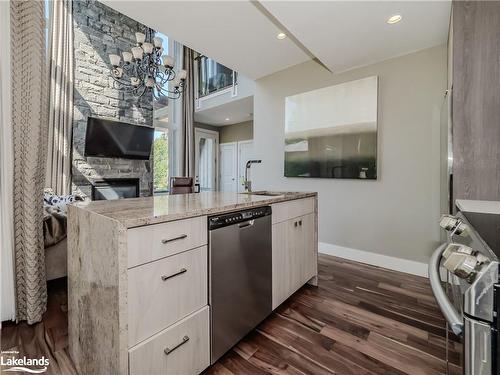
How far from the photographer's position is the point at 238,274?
151 centimetres

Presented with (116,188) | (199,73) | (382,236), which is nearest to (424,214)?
(382,236)

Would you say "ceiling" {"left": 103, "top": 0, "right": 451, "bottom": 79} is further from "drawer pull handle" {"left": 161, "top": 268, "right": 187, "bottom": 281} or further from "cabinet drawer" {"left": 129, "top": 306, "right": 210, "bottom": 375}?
"cabinet drawer" {"left": 129, "top": 306, "right": 210, "bottom": 375}

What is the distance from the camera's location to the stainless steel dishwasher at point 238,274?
54.2 inches

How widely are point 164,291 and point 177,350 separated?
32 centimetres

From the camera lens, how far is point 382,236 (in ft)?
9.91

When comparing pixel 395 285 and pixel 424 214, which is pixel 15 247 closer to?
pixel 395 285

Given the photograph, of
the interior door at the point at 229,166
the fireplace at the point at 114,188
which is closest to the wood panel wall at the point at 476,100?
the fireplace at the point at 114,188

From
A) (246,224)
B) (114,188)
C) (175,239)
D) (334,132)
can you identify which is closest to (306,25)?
(334,132)

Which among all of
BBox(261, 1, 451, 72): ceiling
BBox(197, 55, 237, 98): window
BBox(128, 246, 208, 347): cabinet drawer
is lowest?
BBox(128, 246, 208, 347): cabinet drawer

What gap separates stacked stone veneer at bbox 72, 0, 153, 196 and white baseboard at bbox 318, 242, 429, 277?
3893mm

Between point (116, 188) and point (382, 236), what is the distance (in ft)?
15.0

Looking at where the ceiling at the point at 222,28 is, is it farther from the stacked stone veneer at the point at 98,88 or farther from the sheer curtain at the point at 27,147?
the stacked stone veneer at the point at 98,88

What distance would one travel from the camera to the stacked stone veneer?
4309mm

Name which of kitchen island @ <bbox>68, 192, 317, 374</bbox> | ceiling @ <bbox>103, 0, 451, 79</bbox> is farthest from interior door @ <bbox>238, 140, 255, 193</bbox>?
kitchen island @ <bbox>68, 192, 317, 374</bbox>
